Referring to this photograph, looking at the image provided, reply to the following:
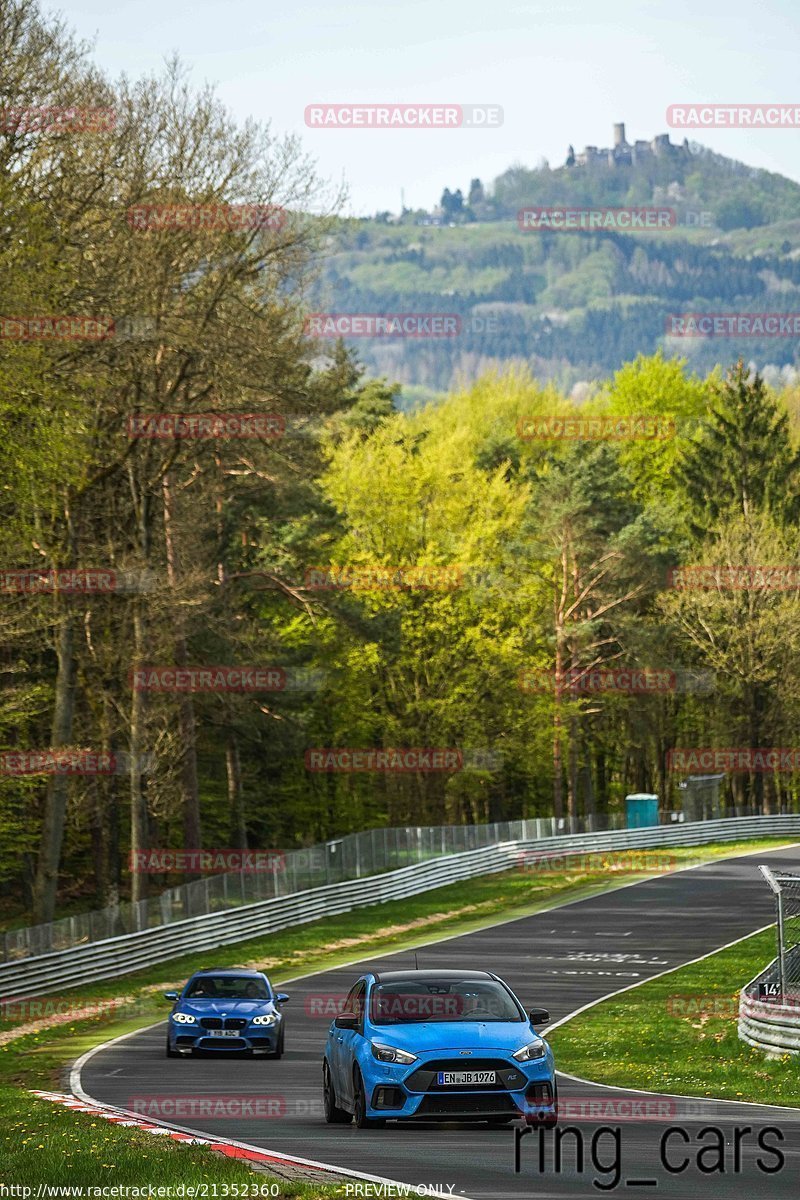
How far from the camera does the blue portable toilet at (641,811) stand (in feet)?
223

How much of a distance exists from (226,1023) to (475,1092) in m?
10.9

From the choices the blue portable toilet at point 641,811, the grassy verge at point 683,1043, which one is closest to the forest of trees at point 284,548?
the blue portable toilet at point 641,811

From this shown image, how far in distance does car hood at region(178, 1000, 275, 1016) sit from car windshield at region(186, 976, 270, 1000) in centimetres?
21

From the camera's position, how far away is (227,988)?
2503 cm

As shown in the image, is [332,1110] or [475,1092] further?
[332,1110]

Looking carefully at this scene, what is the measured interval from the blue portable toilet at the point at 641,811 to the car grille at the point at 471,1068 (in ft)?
180

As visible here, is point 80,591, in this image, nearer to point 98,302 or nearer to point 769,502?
point 98,302

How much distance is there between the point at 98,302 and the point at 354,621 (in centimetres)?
2476

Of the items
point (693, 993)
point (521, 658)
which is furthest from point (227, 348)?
point (521, 658)

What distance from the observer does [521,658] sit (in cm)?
7000
